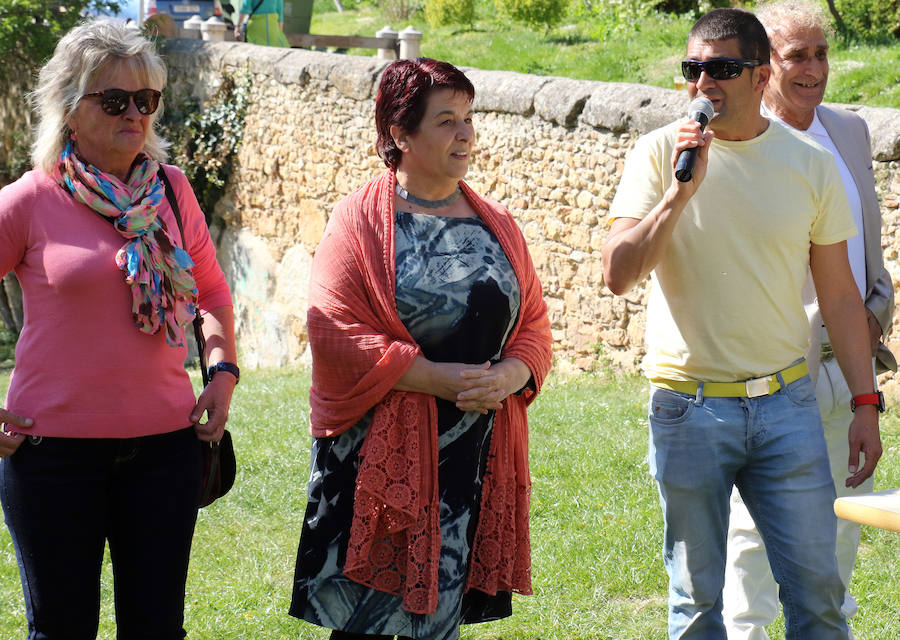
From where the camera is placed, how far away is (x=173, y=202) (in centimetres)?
289

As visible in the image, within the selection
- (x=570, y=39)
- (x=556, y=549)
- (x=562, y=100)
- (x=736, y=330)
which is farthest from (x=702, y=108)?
(x=570, y=39)

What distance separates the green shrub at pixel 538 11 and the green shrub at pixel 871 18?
4.32 meters

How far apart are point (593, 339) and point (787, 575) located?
223 inches

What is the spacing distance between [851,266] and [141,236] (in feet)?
6.68

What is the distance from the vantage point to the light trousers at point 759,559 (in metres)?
3.35

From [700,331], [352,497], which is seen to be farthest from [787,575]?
[352,497]

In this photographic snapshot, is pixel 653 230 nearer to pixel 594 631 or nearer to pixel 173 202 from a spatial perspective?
pixel 173 202

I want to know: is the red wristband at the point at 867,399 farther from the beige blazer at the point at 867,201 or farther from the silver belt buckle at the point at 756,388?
the beige blazer at the point at 867,201

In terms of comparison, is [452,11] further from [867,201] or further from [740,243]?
[740,243]

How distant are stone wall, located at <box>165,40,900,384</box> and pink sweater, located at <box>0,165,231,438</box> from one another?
4896mm

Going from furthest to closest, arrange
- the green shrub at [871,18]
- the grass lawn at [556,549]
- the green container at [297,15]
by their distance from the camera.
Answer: the green container at [297,15]
the green shrub at [871,18]
the grass lawn at [556,549]

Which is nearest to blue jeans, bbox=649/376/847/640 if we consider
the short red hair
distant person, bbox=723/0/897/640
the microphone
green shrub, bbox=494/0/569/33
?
distant person, bbox=723/0/897/640

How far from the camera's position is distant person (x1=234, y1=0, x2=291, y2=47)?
13734 millimetres

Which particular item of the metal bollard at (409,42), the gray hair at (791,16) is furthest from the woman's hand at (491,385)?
the metal bollard at (409,42)
